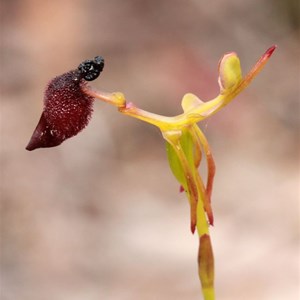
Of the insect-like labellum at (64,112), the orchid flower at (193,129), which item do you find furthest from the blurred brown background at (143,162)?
the insect-like labellum at (64,112)

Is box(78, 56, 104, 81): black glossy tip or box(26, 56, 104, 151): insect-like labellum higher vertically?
box(78, 56, 104, 81): black glossy tip

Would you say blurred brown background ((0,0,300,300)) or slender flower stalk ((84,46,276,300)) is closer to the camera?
slender flower stalk ((84,46,276,300))

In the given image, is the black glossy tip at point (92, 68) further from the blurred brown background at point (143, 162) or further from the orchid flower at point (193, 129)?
the blurred brown background at point (143, 162)

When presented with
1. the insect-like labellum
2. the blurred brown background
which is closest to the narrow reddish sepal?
the insect-like labellum

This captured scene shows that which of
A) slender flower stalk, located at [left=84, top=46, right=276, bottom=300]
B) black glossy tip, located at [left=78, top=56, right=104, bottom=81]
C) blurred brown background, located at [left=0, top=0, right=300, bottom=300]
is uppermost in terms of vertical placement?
blurred brown background, located at [left=0, top=0, right=300, bottom=300]

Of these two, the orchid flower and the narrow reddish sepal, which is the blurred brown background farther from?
the narrow reddish sepal

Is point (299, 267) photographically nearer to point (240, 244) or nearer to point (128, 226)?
point (240, 244)

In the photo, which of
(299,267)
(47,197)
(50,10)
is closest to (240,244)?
(299,267)

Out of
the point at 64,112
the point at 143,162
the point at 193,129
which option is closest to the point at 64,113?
the point at 64,112
